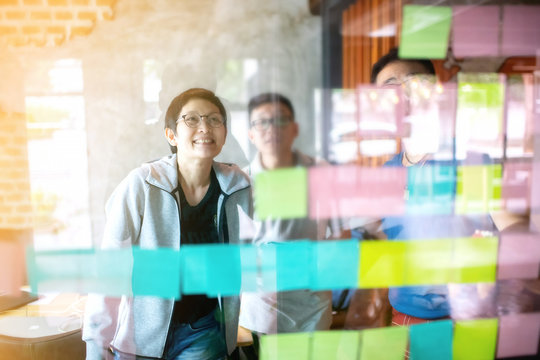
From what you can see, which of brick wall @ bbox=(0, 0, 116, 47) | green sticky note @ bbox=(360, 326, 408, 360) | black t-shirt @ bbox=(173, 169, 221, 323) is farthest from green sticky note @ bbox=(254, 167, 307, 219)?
brick wall @ bbox=(0, 0, 116, 47)

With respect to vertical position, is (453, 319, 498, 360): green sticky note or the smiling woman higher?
the smiling woman

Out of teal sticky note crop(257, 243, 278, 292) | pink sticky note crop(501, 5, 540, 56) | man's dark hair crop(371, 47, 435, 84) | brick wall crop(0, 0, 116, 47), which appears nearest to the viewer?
brick wall crop(0, 0, 116, 47)

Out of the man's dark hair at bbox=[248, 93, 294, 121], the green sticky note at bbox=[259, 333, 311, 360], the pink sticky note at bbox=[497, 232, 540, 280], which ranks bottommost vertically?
the green sticky note at bbox=[259, 333, 311, 360]

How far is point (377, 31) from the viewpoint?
150 centimetres

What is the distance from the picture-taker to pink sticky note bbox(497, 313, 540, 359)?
162 centimetres

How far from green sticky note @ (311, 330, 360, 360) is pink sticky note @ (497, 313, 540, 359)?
641 millimetres

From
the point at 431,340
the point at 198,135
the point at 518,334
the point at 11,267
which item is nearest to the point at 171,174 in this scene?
the point at 198,135

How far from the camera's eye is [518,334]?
64.4 inches

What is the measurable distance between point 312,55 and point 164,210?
72cm

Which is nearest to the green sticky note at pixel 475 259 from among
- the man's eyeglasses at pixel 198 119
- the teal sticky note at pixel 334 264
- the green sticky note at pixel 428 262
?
the green sticky note at pixel 428 262

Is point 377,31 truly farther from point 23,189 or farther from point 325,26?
point 23,189

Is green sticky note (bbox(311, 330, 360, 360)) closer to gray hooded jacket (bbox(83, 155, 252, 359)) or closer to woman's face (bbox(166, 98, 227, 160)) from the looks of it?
gray hooded jacket (bbox(83, 155, 252, 359))

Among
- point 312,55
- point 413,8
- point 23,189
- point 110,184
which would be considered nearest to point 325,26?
point 312,55

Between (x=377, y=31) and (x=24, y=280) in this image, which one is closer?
(x=24, y=280)
